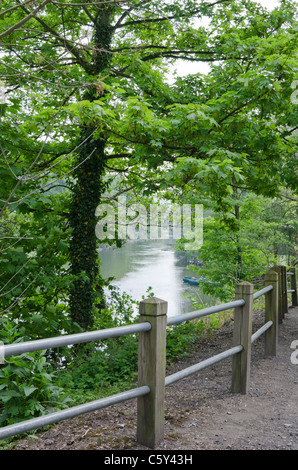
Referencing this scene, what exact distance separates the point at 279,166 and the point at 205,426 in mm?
5060

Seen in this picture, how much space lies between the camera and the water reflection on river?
2325cm

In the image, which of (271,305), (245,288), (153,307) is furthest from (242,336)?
(153,307)

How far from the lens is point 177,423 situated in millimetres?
3336

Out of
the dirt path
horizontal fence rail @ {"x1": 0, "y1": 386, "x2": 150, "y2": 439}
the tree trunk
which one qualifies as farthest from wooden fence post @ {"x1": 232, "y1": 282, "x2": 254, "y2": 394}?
the tree trunk

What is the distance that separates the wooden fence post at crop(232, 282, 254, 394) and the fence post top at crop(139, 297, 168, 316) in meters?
1.59

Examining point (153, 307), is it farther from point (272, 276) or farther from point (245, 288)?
point (272, 276)

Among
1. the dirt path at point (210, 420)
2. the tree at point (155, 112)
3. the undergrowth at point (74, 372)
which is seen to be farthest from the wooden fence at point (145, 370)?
the tree at point (155, 112)

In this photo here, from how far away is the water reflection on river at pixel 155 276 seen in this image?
2325 cm

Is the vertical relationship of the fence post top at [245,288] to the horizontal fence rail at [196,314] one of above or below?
above

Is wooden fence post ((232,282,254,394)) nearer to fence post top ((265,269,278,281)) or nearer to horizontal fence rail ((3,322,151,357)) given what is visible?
fence post top ((265,269,278,281))

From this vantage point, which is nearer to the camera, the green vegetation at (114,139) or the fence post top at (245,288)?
the fence post top at (245,288)

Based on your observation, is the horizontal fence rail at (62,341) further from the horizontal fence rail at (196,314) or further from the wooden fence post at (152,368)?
the horizontal fence rail at (196,314)

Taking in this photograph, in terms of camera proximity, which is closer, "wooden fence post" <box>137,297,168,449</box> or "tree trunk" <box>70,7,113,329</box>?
"wooden fence post" <box>137,297,168,449</box>
